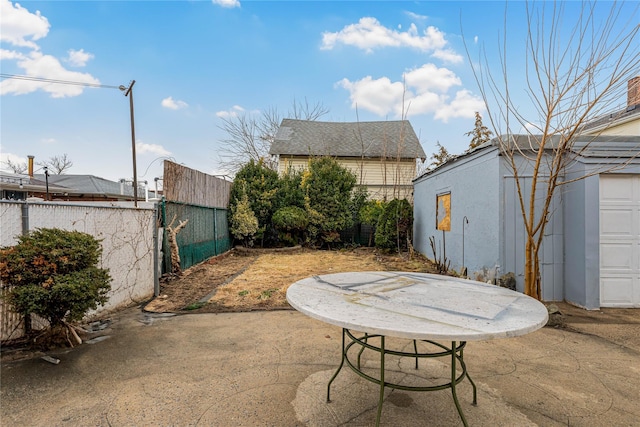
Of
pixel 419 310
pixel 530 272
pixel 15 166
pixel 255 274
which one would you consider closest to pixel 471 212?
pixel 530 272

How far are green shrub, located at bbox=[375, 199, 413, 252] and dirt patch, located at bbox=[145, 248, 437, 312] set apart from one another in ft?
1.36

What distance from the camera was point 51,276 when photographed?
2.58 metres

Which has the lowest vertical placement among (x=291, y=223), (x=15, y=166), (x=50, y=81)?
(x=291, y=223)

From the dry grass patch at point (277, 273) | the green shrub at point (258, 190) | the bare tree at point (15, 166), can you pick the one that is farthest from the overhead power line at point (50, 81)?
the bare tree at point (15, 166)

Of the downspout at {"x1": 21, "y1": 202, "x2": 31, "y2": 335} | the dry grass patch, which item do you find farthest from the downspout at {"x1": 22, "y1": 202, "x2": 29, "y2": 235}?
the dry grass patch

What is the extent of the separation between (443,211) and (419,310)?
226 inches

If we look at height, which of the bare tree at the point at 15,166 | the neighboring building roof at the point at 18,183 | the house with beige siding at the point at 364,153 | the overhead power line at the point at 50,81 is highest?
the overhead power line at the point at 50,81

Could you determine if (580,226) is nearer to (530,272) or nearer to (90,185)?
Answer: (530,272)

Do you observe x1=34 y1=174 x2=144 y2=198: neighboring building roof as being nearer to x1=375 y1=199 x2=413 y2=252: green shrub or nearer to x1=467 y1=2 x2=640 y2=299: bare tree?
x1=375 y1=199 x2=413 y2=252: green shrub

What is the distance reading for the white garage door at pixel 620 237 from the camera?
407cm

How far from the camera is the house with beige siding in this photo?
13312 mm

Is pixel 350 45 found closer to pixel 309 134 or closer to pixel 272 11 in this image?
pixel 272 11

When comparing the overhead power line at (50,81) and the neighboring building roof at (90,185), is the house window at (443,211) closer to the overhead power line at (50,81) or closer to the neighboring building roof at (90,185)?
the overhead power line at (50,81)

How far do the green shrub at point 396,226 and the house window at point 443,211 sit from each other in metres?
1.73
